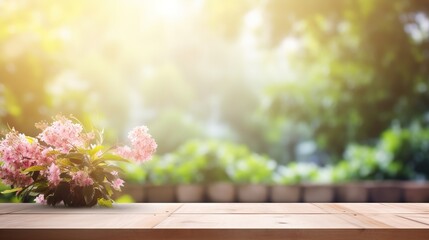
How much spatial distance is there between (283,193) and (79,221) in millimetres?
4152

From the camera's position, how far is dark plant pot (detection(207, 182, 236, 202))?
595 cm

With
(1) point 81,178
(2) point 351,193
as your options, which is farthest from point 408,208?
(2) point 351,193

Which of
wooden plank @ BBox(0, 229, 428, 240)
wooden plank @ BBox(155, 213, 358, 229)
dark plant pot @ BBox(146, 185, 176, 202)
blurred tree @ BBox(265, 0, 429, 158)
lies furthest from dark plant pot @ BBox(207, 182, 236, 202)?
wooden plank @ BBox(0, 229, 428, 240)

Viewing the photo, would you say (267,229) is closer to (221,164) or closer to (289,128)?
(221,164)

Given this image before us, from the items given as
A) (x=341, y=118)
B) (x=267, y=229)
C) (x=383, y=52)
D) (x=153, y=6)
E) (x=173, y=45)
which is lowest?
(x=267, y=229)

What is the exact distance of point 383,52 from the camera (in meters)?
8.38

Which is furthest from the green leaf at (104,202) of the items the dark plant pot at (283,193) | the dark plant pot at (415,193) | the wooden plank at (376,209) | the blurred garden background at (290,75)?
the dark plant pot at (415,193)

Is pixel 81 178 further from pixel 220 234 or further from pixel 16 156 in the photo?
pixel 220 234

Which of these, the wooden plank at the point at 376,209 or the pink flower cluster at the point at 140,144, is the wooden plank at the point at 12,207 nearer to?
the pink flower cluster at the point at 140,144

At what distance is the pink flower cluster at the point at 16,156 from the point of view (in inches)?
98.4

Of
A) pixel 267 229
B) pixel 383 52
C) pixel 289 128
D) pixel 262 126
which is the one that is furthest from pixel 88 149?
pixel 262 126

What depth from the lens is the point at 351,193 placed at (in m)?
6.07

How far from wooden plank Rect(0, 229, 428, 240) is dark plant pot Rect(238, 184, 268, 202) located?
165 inches

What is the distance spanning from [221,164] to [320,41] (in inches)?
125
